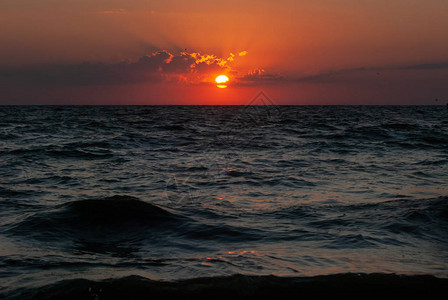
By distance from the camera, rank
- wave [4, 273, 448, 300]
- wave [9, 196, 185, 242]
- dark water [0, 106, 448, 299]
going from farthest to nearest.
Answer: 1. wave [9, 196, 185, 242]
2. dark water [0, 106, 448, 299]
3. wave [4, 273, 448, 300]

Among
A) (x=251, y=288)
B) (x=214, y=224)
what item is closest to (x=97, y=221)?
(x=214, y=224)

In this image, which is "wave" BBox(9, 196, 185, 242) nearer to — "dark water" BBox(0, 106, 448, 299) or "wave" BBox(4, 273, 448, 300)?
"dark water" BBox(0, 106, 448, 299)

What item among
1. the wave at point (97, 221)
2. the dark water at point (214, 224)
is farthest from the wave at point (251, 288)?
the wave at point (97, 221)

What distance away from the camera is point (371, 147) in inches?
760

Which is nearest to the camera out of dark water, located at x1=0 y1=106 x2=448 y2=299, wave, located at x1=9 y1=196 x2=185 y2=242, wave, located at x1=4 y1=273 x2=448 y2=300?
wave, located at x1=4 y1=273 x2=448 y2=300

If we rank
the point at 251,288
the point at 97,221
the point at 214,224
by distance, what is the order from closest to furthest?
the point at 251,288 → the point at 214,224 → the point at 97,221

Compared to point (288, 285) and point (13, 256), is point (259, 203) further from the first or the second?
point (13, 256)

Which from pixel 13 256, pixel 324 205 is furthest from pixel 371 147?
pixel 13 256

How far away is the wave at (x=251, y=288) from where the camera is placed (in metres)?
4.14

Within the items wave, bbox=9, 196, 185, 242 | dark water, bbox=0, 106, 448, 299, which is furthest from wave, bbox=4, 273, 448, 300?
wave, bbox=9, 196, 185, 242

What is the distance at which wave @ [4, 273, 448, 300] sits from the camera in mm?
4141

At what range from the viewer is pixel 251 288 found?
170 inches

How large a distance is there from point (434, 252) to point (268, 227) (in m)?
2.36

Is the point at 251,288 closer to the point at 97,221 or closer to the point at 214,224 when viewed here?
the point at 214,224
